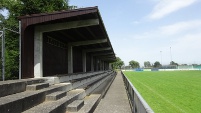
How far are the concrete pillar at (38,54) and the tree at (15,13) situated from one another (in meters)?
18.7

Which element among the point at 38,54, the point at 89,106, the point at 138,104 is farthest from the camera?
the point at 38,54

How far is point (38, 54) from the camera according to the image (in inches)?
484

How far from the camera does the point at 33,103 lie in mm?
6340

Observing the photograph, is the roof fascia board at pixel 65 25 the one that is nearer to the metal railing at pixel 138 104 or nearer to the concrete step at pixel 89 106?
the concrete step at pixel 89 106

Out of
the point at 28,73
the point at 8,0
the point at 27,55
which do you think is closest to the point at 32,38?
the point at 27,55

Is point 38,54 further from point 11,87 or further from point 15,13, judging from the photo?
point 15,13

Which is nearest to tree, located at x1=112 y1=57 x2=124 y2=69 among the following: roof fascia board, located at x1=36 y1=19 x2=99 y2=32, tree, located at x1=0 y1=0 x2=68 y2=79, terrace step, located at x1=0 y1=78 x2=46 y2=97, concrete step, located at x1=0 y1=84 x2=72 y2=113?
tree, located at x1=0 y1=0 x2=68 y2=79

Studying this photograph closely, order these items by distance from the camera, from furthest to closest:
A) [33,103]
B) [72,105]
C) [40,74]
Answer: [40,74] < [72,105] < [33,103]

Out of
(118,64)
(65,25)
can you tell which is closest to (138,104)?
(65,25)

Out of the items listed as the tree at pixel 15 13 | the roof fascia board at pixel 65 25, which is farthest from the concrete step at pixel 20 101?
the tree at pixel 15 13

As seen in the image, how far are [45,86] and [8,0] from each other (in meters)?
37.4

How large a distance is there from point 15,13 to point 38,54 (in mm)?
27349

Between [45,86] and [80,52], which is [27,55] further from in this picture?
[80,52]

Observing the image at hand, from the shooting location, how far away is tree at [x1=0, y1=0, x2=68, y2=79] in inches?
1252
